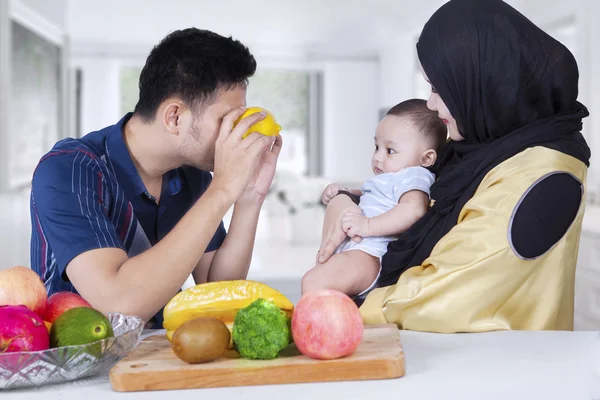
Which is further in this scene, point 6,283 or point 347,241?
point 347,241

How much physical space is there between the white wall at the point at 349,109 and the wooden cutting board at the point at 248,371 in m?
9.39

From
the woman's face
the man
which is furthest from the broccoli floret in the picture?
the woman's face

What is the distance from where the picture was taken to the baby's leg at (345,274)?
5.48 feet

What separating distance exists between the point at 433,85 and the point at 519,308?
1.67 feet

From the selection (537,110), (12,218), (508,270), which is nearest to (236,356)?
(508,270)


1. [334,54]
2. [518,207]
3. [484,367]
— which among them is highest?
[334,54]

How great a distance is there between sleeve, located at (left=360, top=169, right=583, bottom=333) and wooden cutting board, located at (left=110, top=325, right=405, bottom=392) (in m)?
0.33

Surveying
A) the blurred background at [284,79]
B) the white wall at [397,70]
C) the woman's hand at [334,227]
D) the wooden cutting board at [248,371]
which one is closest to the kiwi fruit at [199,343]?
the wooden cutting board at [248,371]

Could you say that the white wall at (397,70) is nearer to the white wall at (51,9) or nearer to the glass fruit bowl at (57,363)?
the white wall at (51,9)

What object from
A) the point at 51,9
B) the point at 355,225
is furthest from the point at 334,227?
the point at 51,9

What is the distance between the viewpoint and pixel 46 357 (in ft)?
3.29

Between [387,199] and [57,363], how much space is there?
39.1 inches

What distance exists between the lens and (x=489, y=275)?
1400mm

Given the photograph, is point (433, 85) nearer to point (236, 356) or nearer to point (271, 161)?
point (271, 161)
